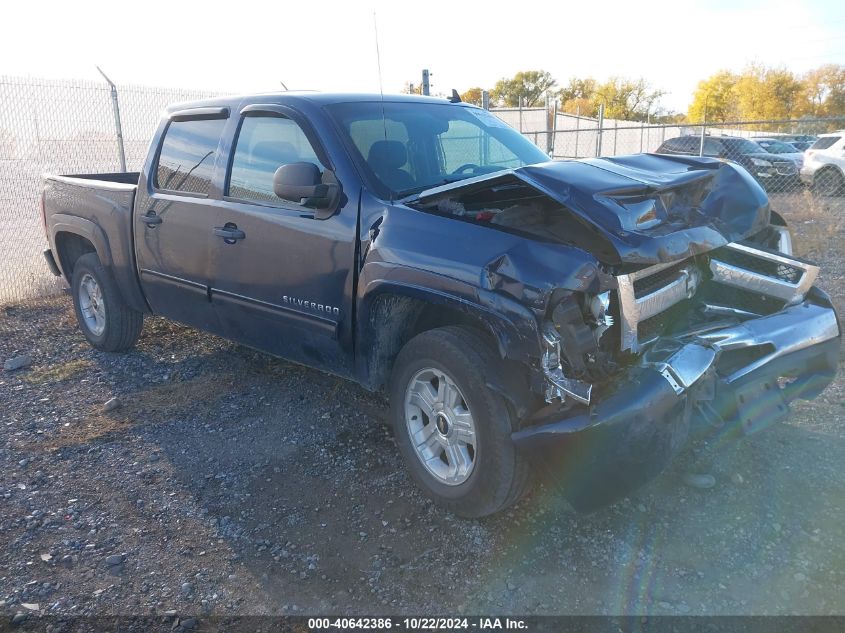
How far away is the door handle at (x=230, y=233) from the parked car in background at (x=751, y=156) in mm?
14749

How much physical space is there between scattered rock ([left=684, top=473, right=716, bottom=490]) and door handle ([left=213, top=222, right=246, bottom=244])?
→ 274 centimetres

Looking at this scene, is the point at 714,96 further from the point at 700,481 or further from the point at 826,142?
the point at 700,481

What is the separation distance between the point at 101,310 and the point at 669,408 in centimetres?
481

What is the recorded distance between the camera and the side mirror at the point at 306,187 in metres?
3.66

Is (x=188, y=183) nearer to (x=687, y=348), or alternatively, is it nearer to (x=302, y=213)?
(x=302, y=213)

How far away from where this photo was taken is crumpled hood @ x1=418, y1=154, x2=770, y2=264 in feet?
9.65

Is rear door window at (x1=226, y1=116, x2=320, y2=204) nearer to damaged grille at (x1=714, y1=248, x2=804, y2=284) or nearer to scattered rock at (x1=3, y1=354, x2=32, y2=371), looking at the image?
damaged grille at (x1=714, y1=248, x2=804, y2=284)

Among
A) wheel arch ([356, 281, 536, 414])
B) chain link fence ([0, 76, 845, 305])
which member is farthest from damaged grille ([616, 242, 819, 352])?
chain link fence ([0, 76, 845, 305])

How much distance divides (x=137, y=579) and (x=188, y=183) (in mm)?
2633

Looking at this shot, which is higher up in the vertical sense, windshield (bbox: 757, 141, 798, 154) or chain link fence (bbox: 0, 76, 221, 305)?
chain link fence (bbox: 0, 76, 221, 305)

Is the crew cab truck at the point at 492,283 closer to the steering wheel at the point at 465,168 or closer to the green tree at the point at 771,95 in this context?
the steering wheel at the point at 465,168

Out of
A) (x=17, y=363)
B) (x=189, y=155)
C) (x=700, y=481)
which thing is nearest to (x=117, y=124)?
(x=17, y=363)

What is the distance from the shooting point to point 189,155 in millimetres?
4832

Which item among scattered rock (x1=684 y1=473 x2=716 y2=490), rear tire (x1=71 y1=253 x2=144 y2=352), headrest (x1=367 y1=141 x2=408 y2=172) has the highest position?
headrest (x1=367 y1=141 x2=408 y2=172)
